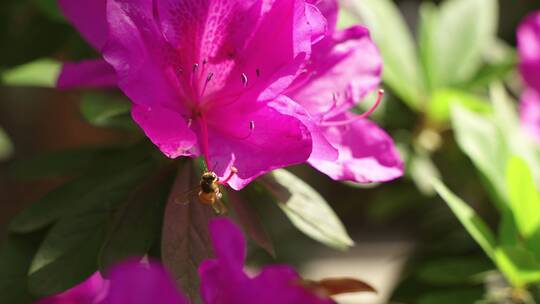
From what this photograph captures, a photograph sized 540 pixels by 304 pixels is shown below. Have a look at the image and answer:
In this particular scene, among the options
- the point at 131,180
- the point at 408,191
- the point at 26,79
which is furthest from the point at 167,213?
the point at 408,191

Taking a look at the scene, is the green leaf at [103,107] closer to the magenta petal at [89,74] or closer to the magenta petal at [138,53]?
the magenta petal at [89,74]

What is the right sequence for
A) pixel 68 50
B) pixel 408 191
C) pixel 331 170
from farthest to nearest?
pixel 408 191 < pixel 68 50 < pixel 331 170

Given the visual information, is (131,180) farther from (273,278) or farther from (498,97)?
(498,97)

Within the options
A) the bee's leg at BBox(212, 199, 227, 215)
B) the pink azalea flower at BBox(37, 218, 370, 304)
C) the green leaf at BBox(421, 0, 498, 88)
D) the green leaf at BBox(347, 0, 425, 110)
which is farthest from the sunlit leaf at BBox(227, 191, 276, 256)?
the green leaf at BBox(421, 0, 498, 88)

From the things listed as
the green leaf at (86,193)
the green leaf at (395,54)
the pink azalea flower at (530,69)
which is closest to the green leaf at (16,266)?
the green leaf at (86,193)

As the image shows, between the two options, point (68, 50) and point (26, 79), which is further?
point (68, 50)

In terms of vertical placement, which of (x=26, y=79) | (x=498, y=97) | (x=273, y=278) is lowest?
(x=26, y=79)

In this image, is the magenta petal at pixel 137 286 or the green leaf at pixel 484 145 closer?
the magenta petal at pixel 137 286
